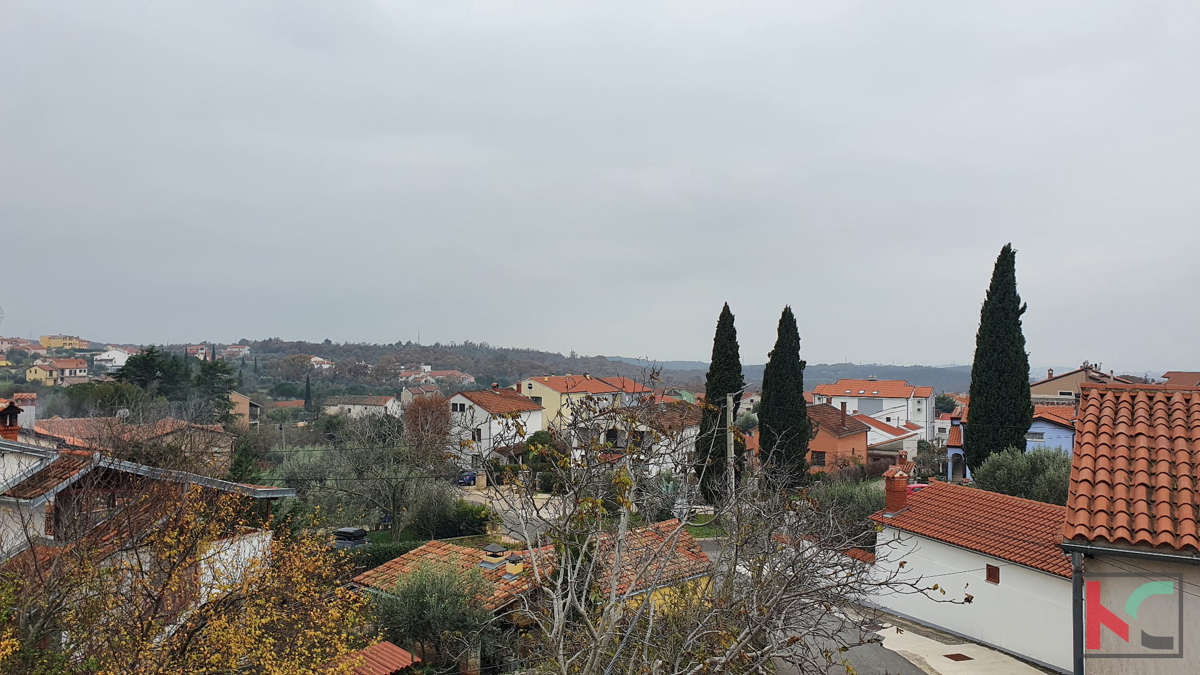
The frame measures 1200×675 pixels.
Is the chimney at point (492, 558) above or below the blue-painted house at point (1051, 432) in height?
below

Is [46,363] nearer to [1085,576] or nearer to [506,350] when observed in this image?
[506,350]

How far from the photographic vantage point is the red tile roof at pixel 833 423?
4062cm

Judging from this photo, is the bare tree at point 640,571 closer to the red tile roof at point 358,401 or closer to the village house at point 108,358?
the red tile roof at point 358,401

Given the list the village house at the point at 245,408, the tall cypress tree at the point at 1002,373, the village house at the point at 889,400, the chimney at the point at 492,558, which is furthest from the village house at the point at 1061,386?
the village house at the point at 245,408

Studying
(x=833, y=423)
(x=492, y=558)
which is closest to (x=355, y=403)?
(x=833, y=423)

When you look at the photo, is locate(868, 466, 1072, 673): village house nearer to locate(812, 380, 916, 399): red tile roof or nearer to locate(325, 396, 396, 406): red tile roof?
locate(812, 380, 916, 399): red tile roof

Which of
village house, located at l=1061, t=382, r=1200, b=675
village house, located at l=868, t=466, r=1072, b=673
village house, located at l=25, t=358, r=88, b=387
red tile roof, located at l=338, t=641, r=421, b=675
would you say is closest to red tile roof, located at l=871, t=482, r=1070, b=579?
village house, located at l=868, t=466, r=1072, b=673

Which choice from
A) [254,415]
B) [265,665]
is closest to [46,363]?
[254,415]

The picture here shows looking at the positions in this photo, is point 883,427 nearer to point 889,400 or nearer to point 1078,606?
point 889,400

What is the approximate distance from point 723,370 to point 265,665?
23.0 metres

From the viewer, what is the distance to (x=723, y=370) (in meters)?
29.0

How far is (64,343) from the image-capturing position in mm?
104562

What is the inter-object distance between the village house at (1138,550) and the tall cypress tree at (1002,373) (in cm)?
2083

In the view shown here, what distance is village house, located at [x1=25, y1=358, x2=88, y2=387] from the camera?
216 ft
